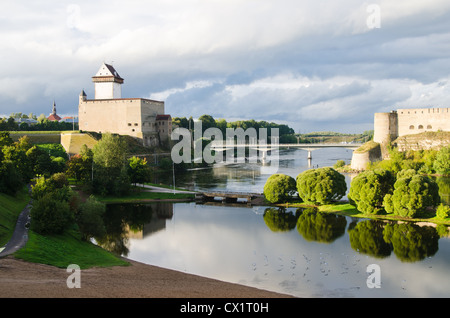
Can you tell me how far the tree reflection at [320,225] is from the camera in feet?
91.8

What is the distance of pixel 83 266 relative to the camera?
2047cm

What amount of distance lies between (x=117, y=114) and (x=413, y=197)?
194 ft

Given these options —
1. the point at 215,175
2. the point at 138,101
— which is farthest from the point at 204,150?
the point at 215,175

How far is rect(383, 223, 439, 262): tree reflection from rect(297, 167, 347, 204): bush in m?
7.26

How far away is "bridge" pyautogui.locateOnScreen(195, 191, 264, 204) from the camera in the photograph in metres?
41.5

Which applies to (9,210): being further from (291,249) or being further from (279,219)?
(279,219)

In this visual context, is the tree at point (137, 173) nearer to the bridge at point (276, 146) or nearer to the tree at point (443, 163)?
the tree at point (443, 163)

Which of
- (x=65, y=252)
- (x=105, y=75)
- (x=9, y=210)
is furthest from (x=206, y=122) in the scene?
(x=65, y=252)

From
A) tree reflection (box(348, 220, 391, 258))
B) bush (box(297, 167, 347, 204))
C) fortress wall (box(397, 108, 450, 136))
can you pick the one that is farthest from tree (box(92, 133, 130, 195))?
fortress wall (box(397, 108, 450, 136))

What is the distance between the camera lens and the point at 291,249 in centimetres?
2523

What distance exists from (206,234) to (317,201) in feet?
39.0

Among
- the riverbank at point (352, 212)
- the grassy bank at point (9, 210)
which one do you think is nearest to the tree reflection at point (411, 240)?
the riverbank at point (352, 212)

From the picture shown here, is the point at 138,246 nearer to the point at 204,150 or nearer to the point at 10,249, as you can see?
the point at 10,249

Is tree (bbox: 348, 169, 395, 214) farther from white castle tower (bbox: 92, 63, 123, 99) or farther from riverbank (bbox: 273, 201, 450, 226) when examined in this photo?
white castle tower (bbox: 92, 63, 123, 99)
